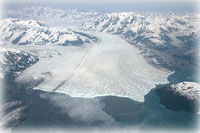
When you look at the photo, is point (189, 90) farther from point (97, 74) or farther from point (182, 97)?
point (97, 74)

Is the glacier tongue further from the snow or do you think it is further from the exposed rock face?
the snow

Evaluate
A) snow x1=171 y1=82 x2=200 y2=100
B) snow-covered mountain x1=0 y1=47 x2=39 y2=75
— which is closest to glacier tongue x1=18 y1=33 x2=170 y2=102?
snow-covered mountain x1=0 y1=47 x2=39 y2=75

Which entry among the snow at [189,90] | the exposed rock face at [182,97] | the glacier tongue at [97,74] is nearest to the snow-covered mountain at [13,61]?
the glacier tongue at [97,74]

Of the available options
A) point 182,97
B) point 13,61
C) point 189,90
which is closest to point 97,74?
point 182,97

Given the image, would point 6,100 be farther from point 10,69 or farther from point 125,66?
point 125,66

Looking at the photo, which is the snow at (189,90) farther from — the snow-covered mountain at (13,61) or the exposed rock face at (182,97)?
the snow-covered mountain at (13,61)

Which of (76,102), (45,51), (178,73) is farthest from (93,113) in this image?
(45,51)
